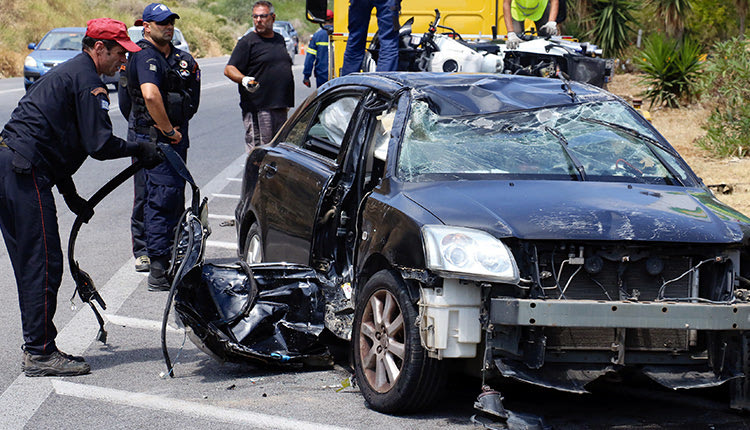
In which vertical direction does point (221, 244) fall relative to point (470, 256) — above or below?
below

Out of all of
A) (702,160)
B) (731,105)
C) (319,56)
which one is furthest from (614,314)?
(319,56)

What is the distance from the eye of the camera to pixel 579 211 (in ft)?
15.0

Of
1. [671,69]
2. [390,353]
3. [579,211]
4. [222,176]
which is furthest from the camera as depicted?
[671,69]

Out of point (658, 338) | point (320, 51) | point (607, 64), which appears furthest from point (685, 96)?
point (658, 338)

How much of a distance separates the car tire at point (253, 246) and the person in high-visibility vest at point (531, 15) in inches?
236

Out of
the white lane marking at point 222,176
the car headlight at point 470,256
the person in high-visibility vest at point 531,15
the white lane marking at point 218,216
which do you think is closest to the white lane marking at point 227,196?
the white lane marking at point 222,176

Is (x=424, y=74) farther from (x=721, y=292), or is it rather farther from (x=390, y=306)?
(x=721, y=292)

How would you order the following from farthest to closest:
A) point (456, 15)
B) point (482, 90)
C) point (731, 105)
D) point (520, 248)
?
point (731, 105) < point (456, 15) < point (482, 90) < point (520, 248)

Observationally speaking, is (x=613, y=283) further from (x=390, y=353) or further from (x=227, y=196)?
(x=227, y=196)

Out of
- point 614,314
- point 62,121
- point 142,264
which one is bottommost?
point 142,264

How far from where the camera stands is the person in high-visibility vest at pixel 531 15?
12.3 meters

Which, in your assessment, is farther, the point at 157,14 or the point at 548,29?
the point at 548,29

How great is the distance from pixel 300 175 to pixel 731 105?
32.3 ft

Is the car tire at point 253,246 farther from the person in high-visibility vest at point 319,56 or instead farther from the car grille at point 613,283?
the person in high-visibility vest at point 319,56
